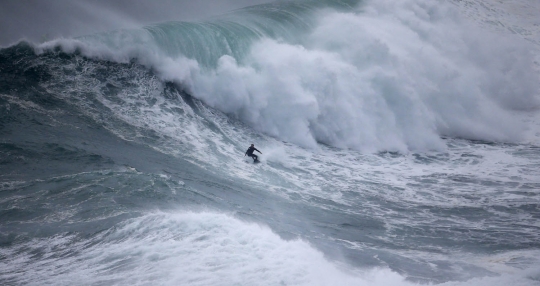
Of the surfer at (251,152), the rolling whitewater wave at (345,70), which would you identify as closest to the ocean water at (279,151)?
the rolling whitewater wave at (345,70)

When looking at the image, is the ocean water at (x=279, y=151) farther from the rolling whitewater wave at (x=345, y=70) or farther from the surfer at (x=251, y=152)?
the surfer at (x=251, y=152)

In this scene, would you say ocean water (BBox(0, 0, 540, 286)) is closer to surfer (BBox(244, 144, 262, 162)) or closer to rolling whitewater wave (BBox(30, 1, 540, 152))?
rolling whitewater wave (BBox(30, 1, 540, 152))

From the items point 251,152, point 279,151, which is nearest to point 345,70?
point 279,151

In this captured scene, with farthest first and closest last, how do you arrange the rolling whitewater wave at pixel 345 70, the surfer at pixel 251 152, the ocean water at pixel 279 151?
the rolling whitewater wave at pixel 345 70 → the surfer at pixel 251 152 → the ocean water at pixel 279 151

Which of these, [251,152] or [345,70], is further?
[345,70]

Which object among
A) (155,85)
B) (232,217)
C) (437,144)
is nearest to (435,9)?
(437,144)

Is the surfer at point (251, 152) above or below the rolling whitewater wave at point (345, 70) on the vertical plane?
below

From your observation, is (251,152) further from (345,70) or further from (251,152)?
(345,70)

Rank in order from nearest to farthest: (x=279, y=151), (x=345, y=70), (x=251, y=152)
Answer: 1. (x=251, y=152)
2. (x=279, y=151)
3. (x=345, y=70)

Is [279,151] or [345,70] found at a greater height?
[345,70]
